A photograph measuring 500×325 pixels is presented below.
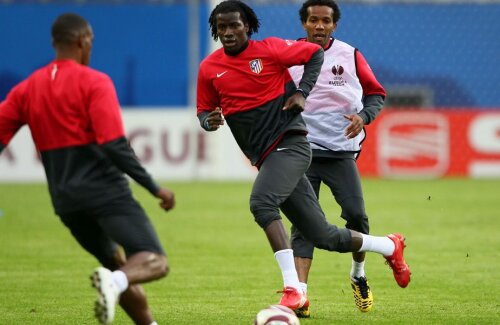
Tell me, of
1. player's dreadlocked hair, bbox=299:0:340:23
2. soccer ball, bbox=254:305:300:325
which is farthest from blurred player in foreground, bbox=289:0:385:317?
soccer ball, bbox=254:305:300:325

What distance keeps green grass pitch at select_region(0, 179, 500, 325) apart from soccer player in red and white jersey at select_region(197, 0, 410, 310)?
0.81 meters

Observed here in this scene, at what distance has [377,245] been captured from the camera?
8859mm

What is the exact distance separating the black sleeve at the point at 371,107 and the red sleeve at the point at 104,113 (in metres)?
2.75

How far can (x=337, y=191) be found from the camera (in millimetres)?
9453

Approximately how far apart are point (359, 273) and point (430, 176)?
51.6 feet

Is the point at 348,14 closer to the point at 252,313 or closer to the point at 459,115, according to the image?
the point at 459,115

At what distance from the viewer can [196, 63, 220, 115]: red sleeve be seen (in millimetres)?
8625

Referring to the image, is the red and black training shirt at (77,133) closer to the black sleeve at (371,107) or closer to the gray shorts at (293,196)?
the gray shorts at (293,196)

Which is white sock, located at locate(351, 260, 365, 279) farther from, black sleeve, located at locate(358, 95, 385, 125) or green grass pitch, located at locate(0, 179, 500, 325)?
black sleeve, located at locate(358, 95, 385, 125)

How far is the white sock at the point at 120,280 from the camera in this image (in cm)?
683

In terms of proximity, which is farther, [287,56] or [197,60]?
[197,60]

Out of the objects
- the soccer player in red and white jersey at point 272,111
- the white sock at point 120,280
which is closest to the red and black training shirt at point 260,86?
the soccer player in red and white jersey at point 272,111

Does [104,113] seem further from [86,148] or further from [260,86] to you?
[260,86]

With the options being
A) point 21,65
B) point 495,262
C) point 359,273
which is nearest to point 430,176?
point 21,65
